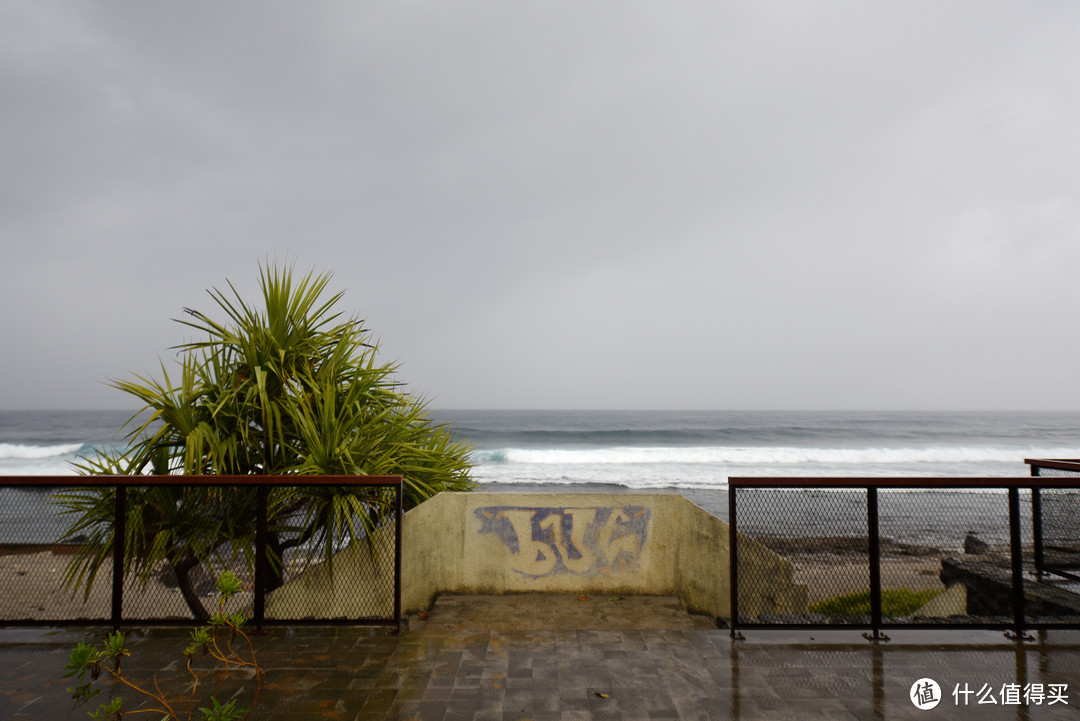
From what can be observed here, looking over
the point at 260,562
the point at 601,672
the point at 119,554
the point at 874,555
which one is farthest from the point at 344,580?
the point at 874,555

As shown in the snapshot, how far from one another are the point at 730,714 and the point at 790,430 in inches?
1628

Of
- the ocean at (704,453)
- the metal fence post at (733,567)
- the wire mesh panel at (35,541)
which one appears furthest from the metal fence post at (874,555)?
the ocean at (704,453)

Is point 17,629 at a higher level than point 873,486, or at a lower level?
lower

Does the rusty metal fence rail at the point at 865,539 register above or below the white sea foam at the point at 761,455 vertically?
above

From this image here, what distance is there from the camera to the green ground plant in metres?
1.49

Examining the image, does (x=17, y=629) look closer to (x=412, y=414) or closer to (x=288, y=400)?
(x=288, y=400)

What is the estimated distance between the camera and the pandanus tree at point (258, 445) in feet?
12.0

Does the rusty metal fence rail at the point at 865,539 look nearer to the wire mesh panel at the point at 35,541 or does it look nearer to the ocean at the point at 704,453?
the wire mesh panel at the point at 35,541

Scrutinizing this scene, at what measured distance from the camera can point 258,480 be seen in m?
3.32

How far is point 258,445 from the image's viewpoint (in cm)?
418

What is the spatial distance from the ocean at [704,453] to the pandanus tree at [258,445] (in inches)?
406

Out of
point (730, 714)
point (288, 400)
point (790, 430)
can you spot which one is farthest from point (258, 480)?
point (790, 430)

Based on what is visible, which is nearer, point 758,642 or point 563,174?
point 758,642

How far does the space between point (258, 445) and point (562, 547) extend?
274cm
